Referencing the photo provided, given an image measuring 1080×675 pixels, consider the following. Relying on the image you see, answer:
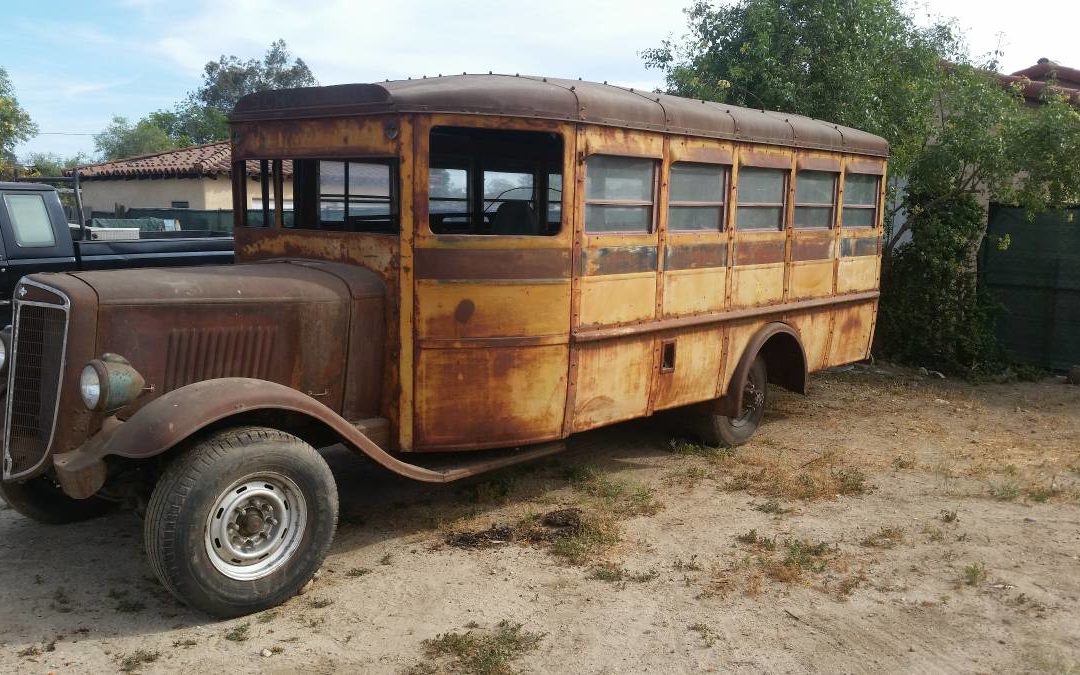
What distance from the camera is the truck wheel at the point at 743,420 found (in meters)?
6.93

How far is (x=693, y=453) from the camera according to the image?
22.7ft

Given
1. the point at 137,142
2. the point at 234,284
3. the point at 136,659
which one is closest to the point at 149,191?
the point at 234,284

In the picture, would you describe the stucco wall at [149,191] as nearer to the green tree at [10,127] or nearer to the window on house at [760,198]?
the green tree at [10,127]

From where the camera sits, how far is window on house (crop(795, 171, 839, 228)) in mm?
7258

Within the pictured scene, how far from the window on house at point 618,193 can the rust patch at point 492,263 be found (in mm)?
362

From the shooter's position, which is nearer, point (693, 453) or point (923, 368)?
point (693, 453)

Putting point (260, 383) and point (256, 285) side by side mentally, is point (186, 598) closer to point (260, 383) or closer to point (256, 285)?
point (260, 383)

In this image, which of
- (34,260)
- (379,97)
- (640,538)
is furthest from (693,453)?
(34,260)

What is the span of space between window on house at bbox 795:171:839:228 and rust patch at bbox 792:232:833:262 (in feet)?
0.36

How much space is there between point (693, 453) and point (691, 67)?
6901 mm

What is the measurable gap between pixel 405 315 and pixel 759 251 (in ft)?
10.2

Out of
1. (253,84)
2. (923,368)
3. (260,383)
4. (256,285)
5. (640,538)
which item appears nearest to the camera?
(260,383)

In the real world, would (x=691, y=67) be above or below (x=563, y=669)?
above

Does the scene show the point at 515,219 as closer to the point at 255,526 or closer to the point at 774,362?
the point at 774,362
